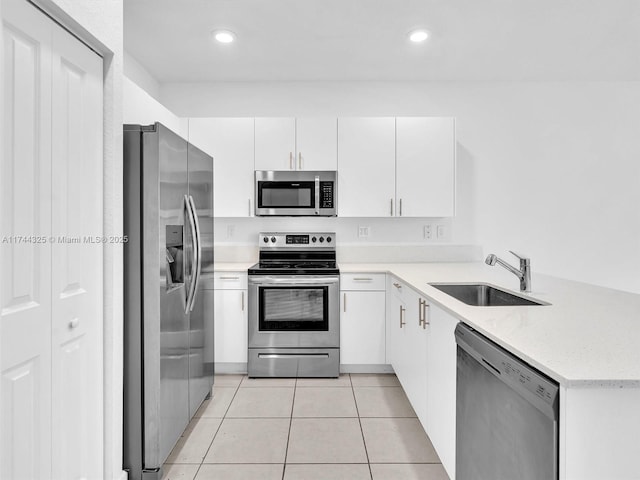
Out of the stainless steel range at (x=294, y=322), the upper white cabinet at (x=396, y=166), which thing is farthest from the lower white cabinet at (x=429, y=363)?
the upper white cabinet at (x=396, y=166)

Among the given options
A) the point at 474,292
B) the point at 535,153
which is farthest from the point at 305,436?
the point at 535,153

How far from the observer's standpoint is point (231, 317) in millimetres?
3289

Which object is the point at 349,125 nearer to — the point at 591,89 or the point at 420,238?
the point at 420,238

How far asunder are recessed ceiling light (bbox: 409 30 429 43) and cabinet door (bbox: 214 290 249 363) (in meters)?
2.31

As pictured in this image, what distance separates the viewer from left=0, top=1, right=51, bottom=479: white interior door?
1225mm

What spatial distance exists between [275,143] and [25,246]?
2398mm

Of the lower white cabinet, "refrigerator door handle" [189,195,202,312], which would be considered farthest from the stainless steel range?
"refrigerator door handle" [189,195,202,312]

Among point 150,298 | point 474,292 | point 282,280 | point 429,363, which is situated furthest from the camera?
point 282,280

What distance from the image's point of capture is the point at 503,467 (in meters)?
1.25

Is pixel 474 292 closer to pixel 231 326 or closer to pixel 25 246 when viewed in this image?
pixel 231 326

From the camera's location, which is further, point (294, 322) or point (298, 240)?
point (298, 240)

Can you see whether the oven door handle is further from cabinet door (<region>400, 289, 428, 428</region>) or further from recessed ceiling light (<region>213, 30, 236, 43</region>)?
recessed ceiling light (<region>213, 30, 236, 43</region>)

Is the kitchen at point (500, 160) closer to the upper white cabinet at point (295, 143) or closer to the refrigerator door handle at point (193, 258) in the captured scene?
the upper white cabinet at point (295, 143)

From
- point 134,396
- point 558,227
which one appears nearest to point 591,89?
point 558,227
